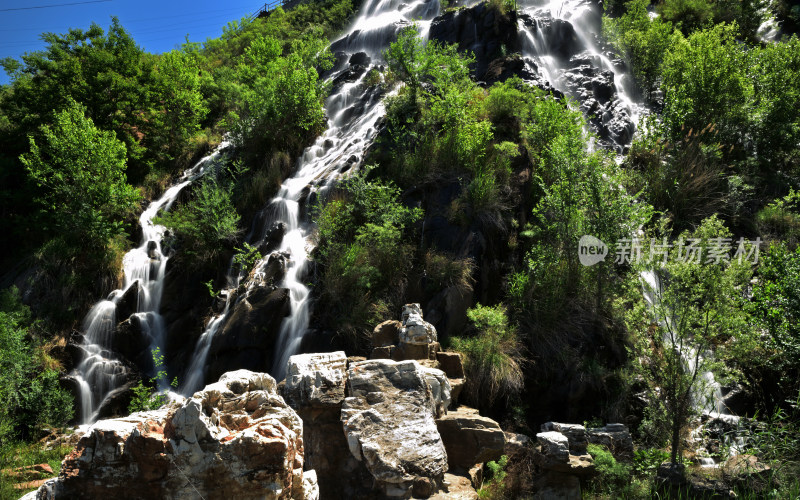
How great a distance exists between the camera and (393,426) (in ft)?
20.7

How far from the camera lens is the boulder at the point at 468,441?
7.43 meters

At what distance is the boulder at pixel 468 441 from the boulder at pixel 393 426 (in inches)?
36.7

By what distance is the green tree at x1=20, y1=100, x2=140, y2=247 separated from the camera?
46.1 feet

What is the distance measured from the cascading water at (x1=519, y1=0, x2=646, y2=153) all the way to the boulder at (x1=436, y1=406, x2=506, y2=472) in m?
15.1

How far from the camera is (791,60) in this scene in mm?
16953

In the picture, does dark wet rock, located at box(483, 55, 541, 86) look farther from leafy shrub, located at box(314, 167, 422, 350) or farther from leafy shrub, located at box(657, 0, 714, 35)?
leafy shrub, located at box(657, 0, 714, 35)

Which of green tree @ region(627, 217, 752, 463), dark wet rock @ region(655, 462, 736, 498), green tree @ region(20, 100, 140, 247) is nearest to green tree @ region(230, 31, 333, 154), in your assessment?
green tree @ region(20, 100, 140, 247)

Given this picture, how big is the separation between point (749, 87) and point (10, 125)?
27.4 meters

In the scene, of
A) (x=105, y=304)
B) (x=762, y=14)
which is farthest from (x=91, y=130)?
(x=762, y=14)

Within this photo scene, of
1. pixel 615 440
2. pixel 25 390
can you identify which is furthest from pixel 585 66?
pixel 25 390

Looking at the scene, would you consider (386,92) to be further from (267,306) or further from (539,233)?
(267,306)

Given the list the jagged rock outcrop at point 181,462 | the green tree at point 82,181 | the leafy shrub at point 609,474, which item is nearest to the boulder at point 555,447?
the leafy shrub at point 609,474

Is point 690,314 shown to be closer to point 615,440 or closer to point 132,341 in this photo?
point 615,440

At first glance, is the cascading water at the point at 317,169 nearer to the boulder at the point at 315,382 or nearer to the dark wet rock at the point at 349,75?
the dark wet rock at the point at 349,75
